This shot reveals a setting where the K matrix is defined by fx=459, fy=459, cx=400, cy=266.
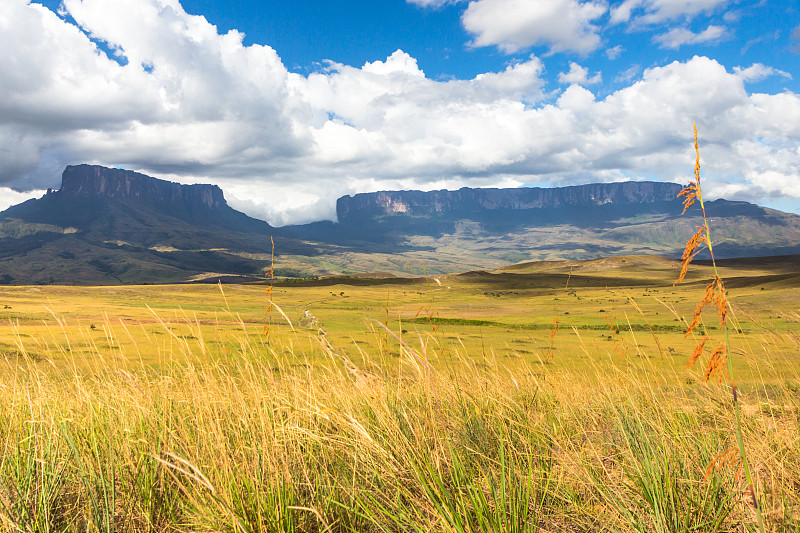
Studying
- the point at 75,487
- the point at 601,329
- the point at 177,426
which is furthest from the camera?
the point at 601,329

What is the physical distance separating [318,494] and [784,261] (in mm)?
186841

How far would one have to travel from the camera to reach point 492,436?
370 cm

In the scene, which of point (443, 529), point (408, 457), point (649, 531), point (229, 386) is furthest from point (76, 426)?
point (649, 531)

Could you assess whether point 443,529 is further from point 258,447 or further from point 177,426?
point 177,426

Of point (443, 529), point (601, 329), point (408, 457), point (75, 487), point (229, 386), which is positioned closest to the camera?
point (443, 529)

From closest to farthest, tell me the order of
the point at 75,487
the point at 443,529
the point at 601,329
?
the point at 443,529, the point at 75,487, the point at 601,329

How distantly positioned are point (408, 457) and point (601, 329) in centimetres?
3376

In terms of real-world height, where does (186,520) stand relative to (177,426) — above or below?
below

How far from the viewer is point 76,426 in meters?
3.61

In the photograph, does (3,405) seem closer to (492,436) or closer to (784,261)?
(492,436)

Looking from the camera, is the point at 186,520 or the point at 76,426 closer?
the point at 186,520

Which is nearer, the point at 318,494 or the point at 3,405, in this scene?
the point at 318,494

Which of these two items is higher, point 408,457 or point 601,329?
point 408,457

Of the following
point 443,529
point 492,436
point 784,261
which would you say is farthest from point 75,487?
point 784,261
